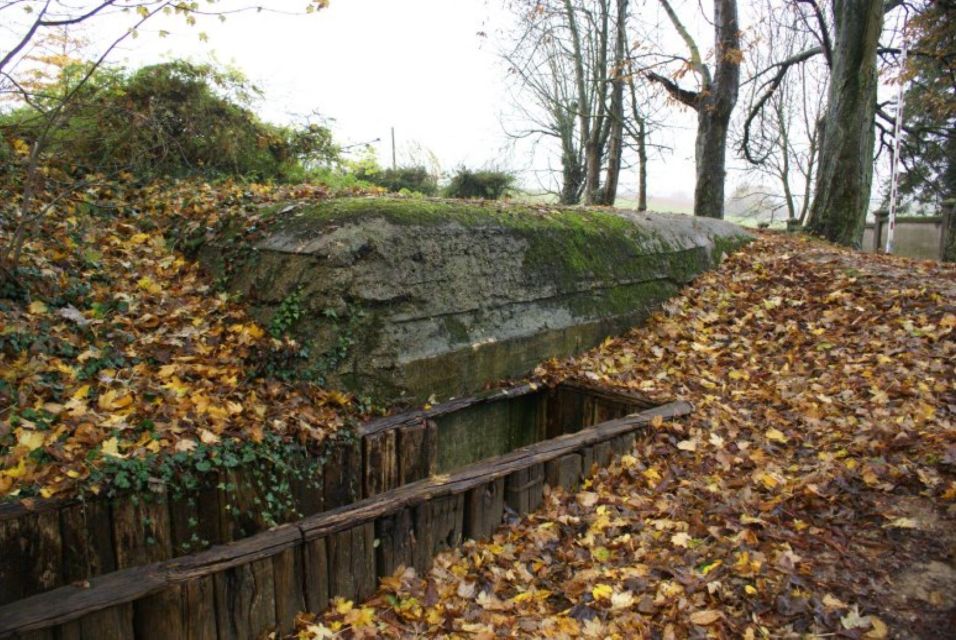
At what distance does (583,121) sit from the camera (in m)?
18.2

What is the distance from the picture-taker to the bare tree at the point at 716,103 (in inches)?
403

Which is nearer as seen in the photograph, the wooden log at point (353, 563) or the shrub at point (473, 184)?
the wooden log at point (353, 563)

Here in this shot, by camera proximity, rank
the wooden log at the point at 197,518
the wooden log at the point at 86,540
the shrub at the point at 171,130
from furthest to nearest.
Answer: the shrub at the point at 171,130 < the wooden log at the point at 197,518 < the wooden log at the point at 86,540

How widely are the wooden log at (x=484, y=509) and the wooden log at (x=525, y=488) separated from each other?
0.18 ft

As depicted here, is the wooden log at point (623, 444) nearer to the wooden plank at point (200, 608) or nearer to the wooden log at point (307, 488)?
the wooden log at point (307, 488)

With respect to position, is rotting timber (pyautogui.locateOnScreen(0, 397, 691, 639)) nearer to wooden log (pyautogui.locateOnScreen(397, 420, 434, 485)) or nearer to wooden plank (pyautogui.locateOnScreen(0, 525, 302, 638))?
wooden plank (pyautogui.locateOnScreen(0, 525, 302, 638))

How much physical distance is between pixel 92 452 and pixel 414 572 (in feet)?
6.30

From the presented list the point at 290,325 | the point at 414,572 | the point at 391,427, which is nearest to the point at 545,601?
the point at 414,572

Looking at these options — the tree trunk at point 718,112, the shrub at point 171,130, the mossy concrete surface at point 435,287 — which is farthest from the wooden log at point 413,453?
the tree trunk at point 718,112

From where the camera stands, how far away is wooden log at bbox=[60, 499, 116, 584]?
2.93 meters

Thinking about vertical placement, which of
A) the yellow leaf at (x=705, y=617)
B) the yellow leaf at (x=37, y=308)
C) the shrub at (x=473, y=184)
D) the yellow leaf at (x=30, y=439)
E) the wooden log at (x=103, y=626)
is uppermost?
the shrub at (x=473, y=184)

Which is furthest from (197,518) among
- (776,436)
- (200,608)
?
(776,436)

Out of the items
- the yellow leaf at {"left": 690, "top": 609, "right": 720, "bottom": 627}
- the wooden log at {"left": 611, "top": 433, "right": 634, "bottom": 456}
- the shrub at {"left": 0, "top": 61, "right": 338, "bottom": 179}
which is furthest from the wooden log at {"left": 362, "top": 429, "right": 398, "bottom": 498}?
the shrub at {"left": 0, "top": 61, "right": 338, "bottom": 179}

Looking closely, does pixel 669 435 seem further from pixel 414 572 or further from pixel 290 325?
pixel 290 325
